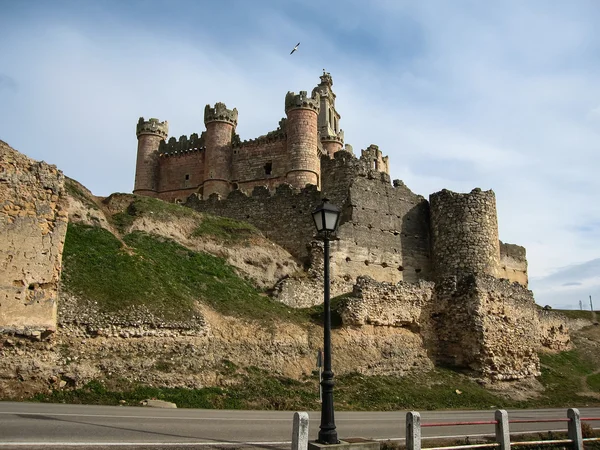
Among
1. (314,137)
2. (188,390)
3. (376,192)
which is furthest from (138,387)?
(314,137)

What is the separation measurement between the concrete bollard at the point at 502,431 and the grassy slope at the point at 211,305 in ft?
21.4

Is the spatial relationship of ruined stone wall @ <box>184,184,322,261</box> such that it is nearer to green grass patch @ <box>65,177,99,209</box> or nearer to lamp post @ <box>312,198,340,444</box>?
green grass patch @ <box>65,177,99,209</box>

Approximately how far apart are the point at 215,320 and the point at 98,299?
3.85 m

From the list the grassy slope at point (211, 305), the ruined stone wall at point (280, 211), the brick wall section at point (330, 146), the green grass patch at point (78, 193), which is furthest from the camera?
the brick wall section at point (330, 146)

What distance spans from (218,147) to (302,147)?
7.01 meters

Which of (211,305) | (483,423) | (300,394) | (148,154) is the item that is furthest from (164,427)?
(148,154)

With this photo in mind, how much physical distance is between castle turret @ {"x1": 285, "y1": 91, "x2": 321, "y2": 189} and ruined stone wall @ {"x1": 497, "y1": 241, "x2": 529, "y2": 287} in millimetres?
15826

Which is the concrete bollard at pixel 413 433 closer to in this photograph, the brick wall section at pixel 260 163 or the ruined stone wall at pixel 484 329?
the ruined stone wall at pixel 484 329

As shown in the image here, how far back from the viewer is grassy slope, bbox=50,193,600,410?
15.5 m

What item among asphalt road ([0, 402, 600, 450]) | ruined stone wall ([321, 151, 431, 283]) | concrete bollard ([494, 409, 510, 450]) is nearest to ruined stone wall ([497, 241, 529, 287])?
ruined stone wall ([321, 151, 431, 283])

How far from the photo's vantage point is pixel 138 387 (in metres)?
14.6

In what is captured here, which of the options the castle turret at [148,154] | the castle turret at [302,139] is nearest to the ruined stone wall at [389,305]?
the castle turret at [302,139]

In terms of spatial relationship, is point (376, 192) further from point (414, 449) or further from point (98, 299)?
point (414, 449)

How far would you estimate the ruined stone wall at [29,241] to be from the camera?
555 inches
